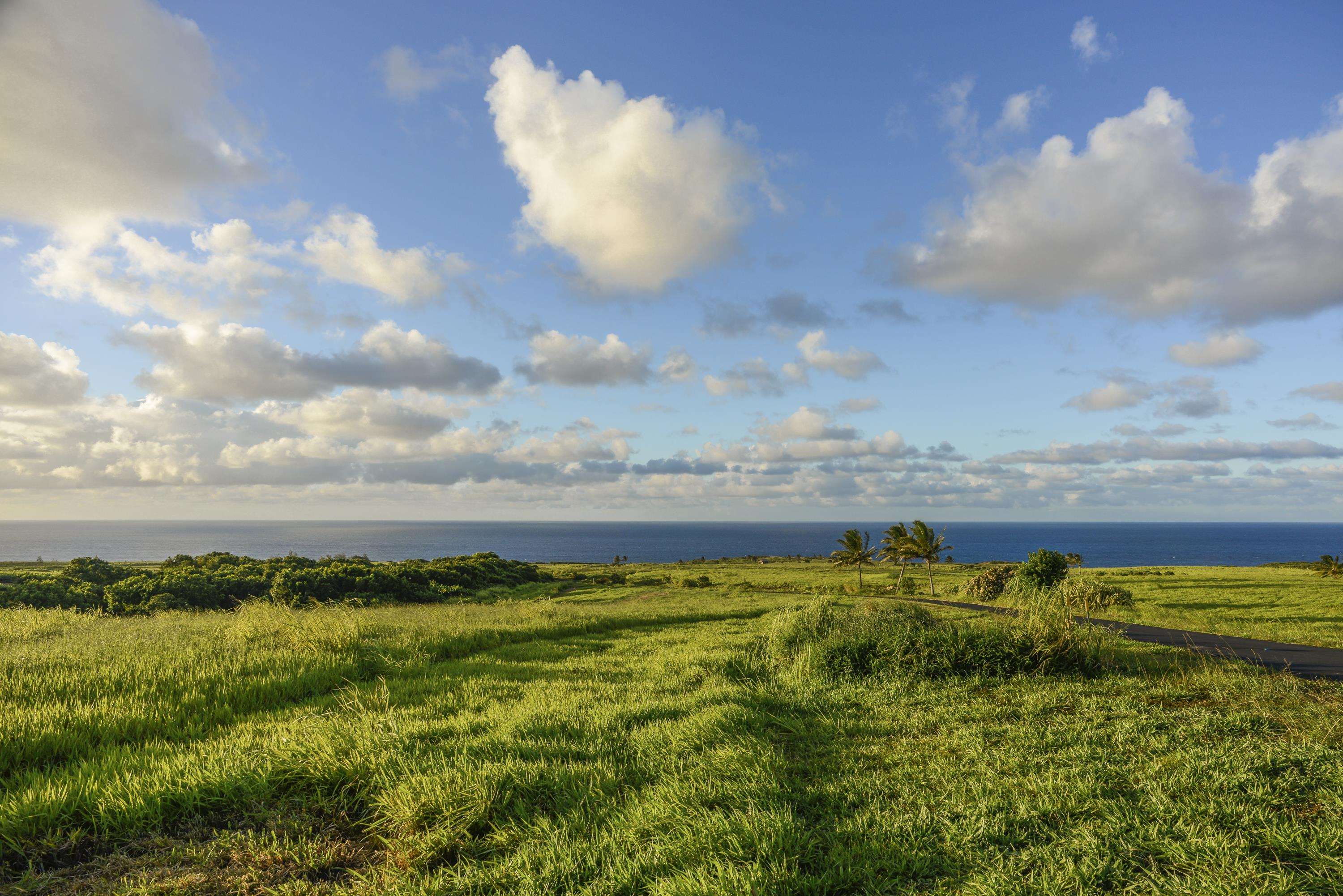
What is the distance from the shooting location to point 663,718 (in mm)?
9047

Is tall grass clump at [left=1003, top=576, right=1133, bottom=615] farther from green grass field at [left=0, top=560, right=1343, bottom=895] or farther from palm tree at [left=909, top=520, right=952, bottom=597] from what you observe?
palm tree at [left=909, top=520, right=952, bottom=597]

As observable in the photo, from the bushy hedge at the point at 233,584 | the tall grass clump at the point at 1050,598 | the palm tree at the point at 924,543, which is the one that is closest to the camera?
the tall grass clump at the point at 1050,598

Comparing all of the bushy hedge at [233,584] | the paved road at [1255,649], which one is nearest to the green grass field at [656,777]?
the paved road at [1255,649]

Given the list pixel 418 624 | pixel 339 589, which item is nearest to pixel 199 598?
pixel 339 589

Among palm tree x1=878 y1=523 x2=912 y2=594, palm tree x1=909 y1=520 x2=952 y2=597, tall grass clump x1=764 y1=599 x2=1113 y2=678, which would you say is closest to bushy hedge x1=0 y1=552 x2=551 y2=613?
tall grass clump x1=764 y1=599 x2=1113 y2=678

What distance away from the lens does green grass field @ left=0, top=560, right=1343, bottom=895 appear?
4.73 meters

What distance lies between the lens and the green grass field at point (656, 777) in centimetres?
473

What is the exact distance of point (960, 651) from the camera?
40.5 feet

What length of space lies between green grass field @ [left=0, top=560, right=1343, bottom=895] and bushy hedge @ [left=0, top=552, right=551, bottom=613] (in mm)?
22496

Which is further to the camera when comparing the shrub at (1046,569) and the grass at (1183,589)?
the shrub at (1046,569)

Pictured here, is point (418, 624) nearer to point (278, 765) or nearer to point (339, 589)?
point (278, 765)

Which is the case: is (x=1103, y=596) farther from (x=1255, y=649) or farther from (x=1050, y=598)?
(x=1050, y=598)

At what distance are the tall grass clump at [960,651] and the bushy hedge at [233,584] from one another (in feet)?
89.9

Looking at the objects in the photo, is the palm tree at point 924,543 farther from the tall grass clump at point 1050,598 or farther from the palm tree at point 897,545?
the tall grass clump at point 1050,598
